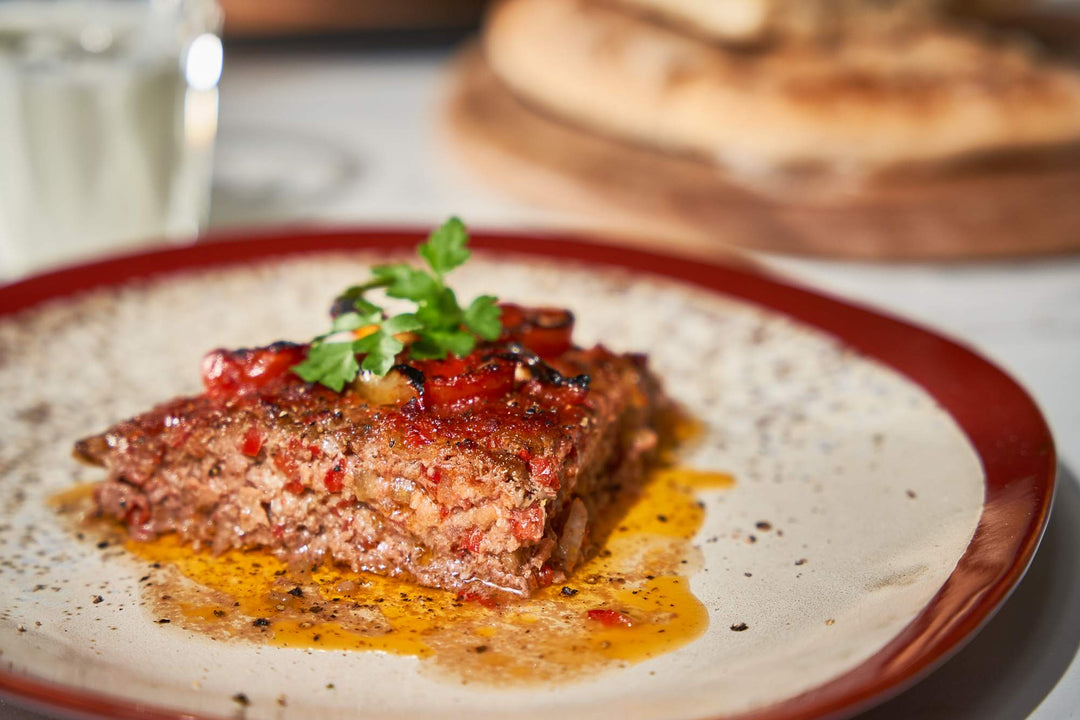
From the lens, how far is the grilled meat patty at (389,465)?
3072 mm

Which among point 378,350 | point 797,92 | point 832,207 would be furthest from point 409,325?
point 797,92

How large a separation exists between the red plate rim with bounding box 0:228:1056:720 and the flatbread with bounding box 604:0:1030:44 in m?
2.54

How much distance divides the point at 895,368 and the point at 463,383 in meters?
1.63

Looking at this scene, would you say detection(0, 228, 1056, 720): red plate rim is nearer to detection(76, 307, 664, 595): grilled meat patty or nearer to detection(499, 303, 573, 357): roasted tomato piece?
detection(76, 307, 664, 595): grilled meat patty

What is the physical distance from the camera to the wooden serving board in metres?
5.77

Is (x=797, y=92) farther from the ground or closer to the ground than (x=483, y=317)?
farther from the ground

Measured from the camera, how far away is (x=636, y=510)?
11.7ft

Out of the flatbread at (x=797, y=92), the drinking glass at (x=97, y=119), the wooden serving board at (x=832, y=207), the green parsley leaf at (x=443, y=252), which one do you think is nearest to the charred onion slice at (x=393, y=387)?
the green parsley leaf at (x=443, y=252)

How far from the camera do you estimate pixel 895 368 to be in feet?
13.0

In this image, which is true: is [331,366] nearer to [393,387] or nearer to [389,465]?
[393,387]

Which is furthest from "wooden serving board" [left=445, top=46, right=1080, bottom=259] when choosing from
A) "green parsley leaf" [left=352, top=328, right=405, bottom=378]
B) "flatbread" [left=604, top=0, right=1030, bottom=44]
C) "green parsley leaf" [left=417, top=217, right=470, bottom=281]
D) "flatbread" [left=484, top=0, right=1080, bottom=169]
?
"green parsley leaf" [left=352, top=328, right=405, bottom=378]

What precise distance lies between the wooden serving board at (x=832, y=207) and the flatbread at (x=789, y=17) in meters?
1.01

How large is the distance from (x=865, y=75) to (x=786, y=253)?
1141mm

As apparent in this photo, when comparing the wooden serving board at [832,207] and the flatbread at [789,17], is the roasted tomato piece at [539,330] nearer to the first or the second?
the wooden serving board at [832,207]
